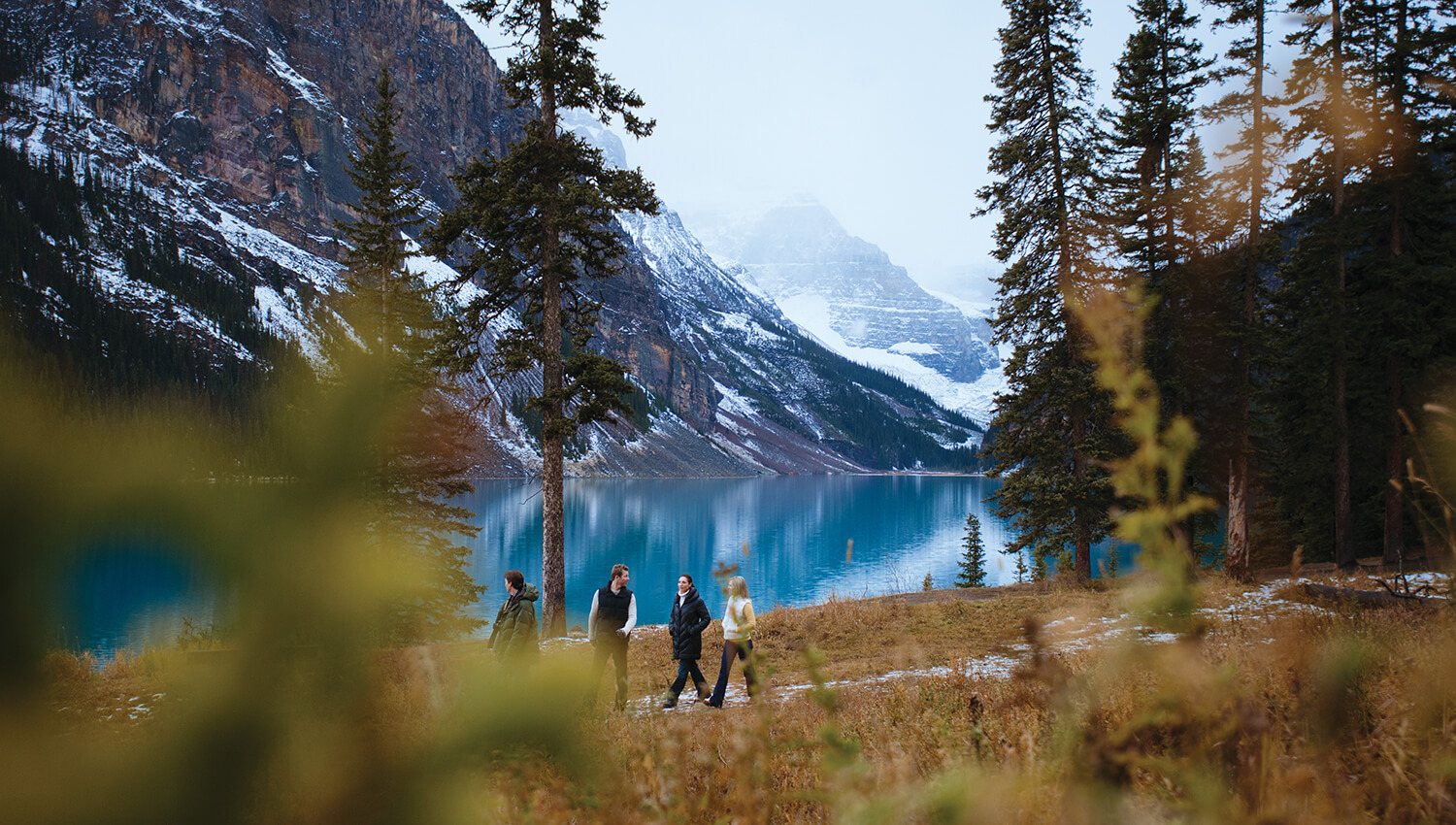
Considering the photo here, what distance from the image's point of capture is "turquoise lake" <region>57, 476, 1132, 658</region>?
0.97 meters

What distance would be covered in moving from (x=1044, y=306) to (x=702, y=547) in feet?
155

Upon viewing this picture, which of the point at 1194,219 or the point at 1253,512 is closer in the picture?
the point at 1194,219

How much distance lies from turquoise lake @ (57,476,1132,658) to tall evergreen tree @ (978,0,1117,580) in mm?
1972

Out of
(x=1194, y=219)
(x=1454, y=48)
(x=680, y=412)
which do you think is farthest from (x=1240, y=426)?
(x=680, y=412)

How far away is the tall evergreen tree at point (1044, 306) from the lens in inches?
635

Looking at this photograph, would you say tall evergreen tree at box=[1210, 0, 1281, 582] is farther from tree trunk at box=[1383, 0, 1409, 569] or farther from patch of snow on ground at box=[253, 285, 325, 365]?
patch of snow on ground at box=[253, 285, 325, 365]

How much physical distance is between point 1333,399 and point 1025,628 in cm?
1980

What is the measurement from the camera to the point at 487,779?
95cm

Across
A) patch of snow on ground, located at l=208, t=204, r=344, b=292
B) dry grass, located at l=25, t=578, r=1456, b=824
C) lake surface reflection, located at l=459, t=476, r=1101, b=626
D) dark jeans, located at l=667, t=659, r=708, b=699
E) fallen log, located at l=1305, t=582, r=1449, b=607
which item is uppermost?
patch of snow on ground, located at l=208, t=204, r=344, b=292

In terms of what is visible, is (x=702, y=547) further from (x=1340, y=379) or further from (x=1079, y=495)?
(x=1340, y=379)

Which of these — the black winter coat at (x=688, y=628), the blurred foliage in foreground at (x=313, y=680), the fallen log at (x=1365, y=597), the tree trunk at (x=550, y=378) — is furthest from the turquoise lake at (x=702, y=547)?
the fallen log at (x=1365, y=597)

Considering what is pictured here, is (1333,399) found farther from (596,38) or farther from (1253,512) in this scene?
(596,38)

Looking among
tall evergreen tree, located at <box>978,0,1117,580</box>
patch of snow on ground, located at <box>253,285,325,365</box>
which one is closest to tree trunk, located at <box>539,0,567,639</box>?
tall evergreen tree, located at <box>978,0,1117,580</box>

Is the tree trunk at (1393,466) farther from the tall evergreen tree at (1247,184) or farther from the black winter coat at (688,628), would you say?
the black winter coat at (688,628)
